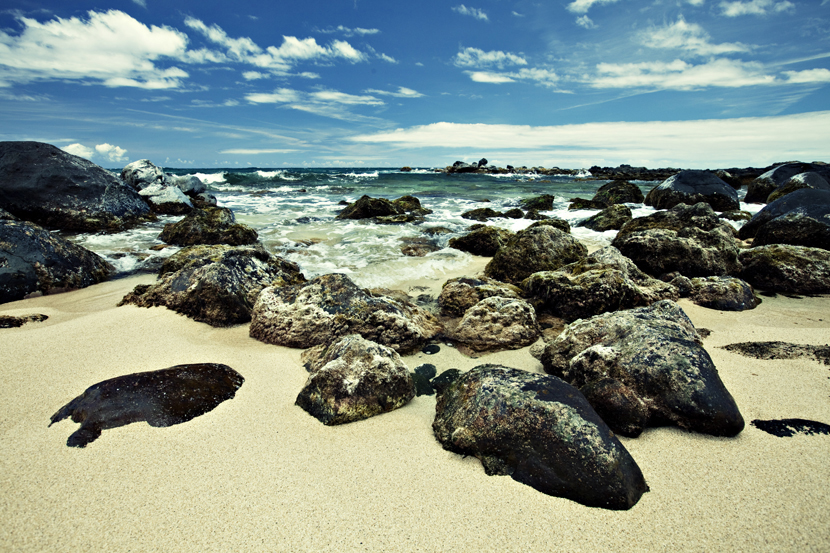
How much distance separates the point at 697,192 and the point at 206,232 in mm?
16323

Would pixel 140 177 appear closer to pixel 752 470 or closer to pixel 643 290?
pixel 643 290

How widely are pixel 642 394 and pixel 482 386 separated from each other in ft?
3.57

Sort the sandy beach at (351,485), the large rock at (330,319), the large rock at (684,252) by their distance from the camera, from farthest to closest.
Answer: the large rock at (684,252) → the large rock at (330,319) → the sandy beach at (351,485)

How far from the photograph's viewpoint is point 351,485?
1.97 metres

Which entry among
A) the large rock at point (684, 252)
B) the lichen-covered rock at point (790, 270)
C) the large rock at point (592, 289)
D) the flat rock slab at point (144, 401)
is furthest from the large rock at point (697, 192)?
the flat rock slab at point (144, 401)

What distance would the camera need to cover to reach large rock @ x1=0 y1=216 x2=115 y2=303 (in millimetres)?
4582

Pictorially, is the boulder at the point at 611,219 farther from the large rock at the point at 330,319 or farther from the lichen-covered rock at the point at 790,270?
the large rock at the point at 330,319

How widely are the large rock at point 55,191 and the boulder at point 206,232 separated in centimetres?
275

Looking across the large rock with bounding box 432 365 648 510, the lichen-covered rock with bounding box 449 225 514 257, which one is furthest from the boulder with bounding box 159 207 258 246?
the large rock with bounding box 432 365 648 510

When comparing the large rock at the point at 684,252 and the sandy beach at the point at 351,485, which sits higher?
the large rock at the point at 684,252

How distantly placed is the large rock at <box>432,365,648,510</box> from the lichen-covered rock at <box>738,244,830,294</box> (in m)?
4.94

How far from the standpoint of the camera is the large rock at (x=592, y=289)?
4078 millimetres

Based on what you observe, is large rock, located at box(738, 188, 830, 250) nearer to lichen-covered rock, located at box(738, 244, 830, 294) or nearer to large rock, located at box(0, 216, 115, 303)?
lichen-covered rock, located at box(738, 244, 830, 294)

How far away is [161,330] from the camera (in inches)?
148
